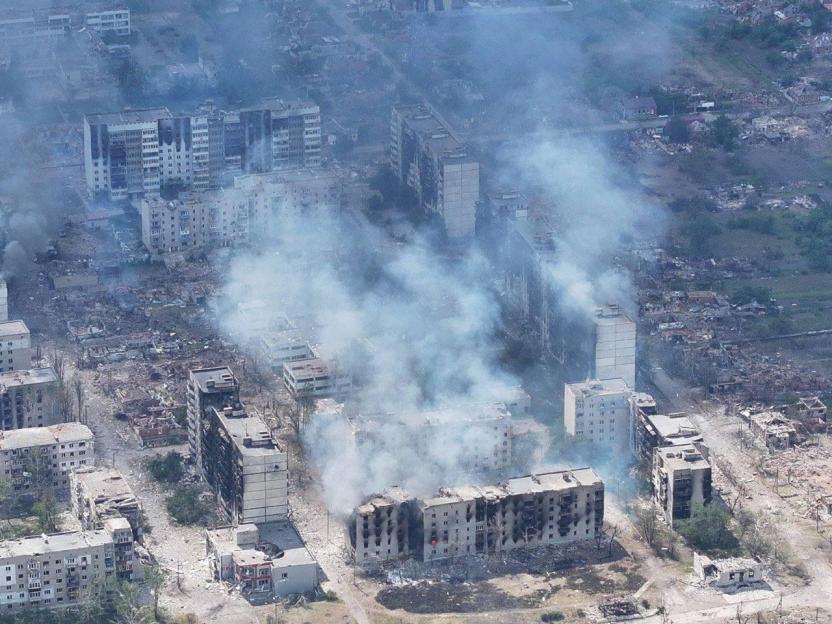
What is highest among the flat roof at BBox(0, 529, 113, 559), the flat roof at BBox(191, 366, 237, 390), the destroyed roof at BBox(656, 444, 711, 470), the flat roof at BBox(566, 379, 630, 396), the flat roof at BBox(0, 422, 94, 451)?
the flat roof at BBox(191, 366, 237, 390)

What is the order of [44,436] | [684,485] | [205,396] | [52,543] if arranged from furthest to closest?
[205,396] → [44,436] → [684,485] → [52,543]

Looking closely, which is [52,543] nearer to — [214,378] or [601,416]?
[214,378]

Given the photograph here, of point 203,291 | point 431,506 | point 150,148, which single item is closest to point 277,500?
point 431,506

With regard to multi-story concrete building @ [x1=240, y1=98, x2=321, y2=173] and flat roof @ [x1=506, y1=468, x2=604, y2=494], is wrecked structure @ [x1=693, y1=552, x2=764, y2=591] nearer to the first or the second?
flat roof @ [x1=506, y1=468, x2=604, y2=494]

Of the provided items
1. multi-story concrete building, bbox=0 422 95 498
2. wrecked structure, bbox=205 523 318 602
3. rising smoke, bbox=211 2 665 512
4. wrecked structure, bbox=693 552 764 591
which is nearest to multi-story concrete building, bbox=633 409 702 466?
rising smoke, bbox=211 2 665 512

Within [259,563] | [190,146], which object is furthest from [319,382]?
[190,146]

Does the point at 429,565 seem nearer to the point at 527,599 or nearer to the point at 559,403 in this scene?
the point at 527,599

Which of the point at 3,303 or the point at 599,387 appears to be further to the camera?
the point at 3,303
